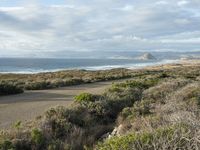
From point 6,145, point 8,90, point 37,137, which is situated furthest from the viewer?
point 8,90

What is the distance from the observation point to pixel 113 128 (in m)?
12.8

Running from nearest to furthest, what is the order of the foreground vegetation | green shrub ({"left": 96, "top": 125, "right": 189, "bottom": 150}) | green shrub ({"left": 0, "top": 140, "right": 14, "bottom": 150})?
1. green shrub ({"left": 96, "top": 125, "right": 189, "bottom": 150})
2. the foreground vegetation
3. green shrub ({"left": 0, "top": 140, "right": 14, "bottom": 150})

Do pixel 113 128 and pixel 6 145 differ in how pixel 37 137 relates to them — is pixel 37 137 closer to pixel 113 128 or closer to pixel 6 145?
pixel 6 145

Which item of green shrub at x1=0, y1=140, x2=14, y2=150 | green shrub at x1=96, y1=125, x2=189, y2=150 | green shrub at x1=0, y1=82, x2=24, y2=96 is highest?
green shrub at x1=96, y1=125, x2=189, y2=150

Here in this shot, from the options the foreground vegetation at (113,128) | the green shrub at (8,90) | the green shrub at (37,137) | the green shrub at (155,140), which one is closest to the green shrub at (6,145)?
the foreground vegetation at (113,128)

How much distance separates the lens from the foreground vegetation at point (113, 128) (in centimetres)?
705

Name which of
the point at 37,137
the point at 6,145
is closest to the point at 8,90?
the point at 37,137

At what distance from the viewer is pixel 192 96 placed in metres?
17.0

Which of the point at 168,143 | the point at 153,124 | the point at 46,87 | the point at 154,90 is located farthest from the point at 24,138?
the point at 46,87

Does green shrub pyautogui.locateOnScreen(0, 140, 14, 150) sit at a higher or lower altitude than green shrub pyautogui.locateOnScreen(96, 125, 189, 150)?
lower

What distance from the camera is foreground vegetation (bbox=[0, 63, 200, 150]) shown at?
277 inches

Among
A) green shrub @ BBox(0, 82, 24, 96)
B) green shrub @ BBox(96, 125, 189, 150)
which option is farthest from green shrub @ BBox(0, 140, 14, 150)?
green shrub @ BBox(0, 82, 24, 96)

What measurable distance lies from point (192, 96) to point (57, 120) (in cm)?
676

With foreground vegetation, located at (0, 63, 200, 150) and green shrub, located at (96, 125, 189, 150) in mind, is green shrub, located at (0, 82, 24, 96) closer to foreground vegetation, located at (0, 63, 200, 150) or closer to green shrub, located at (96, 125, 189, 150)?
foreground vegetation, located at (0, 63, 200, 150)
